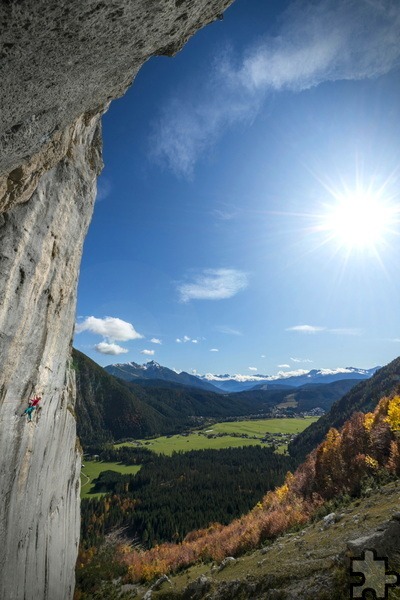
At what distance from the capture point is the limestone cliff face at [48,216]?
641 cm

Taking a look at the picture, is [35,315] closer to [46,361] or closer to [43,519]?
[46,361]

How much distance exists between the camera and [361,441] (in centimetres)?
6606

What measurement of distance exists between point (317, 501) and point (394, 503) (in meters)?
23.7

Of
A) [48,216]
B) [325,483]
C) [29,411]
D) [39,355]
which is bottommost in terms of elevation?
[325,483]

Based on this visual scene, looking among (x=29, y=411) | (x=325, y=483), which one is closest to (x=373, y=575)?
(x=29, y=411)

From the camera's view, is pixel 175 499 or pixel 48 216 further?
pixel 175 499

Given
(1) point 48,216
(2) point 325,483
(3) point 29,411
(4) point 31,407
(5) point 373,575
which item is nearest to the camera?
(5) point 373,575

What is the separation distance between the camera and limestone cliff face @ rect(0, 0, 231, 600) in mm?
6410

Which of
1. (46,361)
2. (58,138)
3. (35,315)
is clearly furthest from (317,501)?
(58,138)

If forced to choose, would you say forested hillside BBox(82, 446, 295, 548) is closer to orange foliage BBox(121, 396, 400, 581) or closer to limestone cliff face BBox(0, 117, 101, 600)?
orange foliage BBox(121, 396, 400, 581)

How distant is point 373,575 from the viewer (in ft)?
51.8

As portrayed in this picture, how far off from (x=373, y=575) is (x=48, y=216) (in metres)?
24.9

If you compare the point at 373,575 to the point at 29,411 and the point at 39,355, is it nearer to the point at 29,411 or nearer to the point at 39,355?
the point at 29,411

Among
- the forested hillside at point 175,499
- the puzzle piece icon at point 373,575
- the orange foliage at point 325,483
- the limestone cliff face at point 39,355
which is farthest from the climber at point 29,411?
the forested hillside at point 175,499
